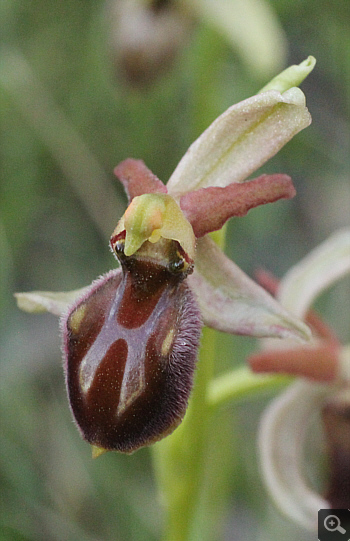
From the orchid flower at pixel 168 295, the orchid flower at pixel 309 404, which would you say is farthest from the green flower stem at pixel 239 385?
the orchid flower at pixel 168 295

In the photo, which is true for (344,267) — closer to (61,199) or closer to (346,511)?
(346,511)

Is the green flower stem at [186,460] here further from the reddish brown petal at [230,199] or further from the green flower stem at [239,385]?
the reddish brown petal at [230,199]

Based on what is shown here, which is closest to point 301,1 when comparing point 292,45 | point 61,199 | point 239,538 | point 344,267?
point 292,45

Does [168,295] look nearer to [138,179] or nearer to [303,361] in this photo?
[138,179]

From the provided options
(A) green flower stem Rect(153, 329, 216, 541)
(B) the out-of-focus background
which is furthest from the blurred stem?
(A) green flower stem Rect(153, 329, 216, 541)

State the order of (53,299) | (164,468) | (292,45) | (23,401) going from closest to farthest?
(53,299)
(164,468)
(23,401)
(292,45)

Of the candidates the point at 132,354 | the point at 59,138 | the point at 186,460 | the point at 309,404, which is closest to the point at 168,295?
the point at 132,354

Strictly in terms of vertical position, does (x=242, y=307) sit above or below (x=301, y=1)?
above
